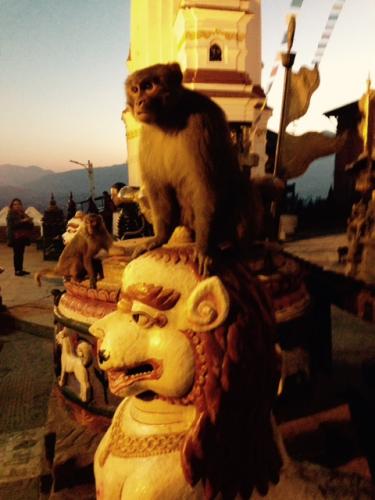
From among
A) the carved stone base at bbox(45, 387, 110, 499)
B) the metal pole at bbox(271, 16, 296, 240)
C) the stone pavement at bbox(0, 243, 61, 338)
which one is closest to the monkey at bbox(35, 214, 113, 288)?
the carved stone base at bbox(45, 387, 110, 499)

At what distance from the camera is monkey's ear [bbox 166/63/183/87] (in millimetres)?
1614

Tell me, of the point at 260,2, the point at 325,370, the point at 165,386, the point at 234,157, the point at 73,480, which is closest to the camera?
the point at 165,386

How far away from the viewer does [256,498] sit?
146 centimetres

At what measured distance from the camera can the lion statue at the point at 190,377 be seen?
1267 mm

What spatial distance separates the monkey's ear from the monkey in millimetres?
1766

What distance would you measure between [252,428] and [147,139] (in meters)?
1.22

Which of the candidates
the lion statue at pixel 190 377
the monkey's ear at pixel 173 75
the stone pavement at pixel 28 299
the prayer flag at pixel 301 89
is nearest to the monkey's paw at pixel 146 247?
the lion statue at pixel 190 377

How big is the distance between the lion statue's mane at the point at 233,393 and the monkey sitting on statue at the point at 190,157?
267mm

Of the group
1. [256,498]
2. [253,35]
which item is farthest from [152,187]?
[253,35]

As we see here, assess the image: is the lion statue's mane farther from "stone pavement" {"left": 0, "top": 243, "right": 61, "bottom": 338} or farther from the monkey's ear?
"stone pavement" {"left": 0, "top": 243, "right": 61, "bottom": 338}

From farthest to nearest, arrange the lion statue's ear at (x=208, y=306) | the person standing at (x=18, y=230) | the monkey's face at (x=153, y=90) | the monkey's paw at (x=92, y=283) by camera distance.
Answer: the person standing at (x=18, y=230)
the monkey's paw at (x=92, y=283)
the monkey's face at (x=153, y=90)
the lion statue's ear at (x=208, y=306)

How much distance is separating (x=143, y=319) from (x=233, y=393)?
369 mm

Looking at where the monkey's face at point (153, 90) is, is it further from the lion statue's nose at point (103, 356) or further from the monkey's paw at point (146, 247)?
the lion statue's nose at point (103, 356)

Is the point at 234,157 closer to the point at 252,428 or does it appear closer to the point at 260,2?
the point at 252,428
